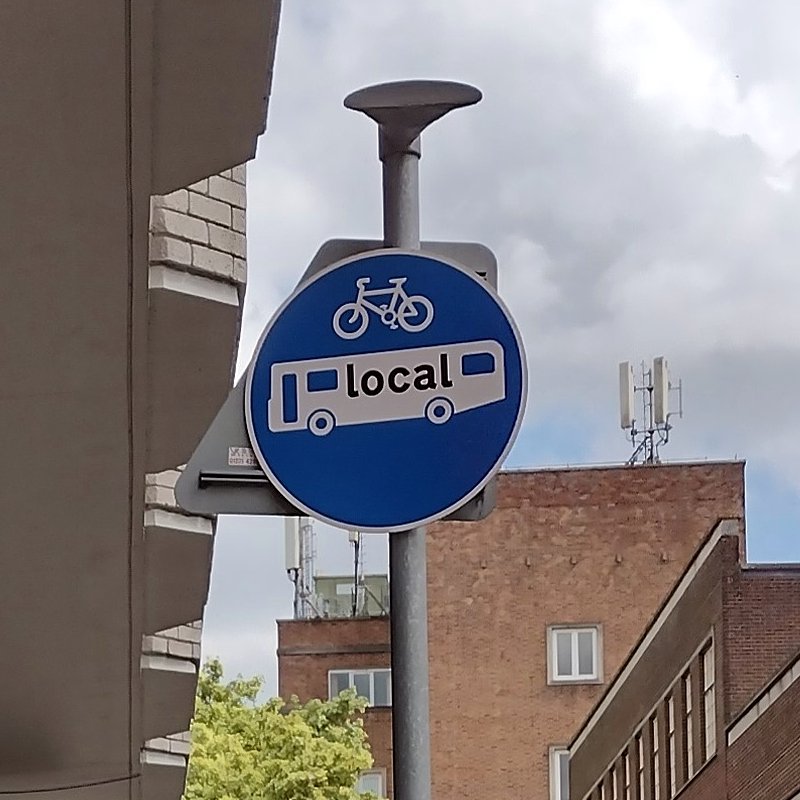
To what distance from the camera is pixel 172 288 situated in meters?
4.75

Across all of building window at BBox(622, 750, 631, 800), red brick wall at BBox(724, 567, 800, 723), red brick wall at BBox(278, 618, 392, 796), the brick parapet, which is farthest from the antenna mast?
the brick parapet

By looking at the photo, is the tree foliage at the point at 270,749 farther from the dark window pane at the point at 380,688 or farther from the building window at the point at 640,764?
the dark window pane at the point at 380,688

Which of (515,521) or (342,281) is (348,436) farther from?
(515,521)

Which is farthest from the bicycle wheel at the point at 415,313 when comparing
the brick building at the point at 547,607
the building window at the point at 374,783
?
the building window at the point at 374,783

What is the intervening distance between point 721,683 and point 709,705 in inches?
47.1

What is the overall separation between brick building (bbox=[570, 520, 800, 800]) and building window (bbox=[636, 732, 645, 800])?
5 centimetres

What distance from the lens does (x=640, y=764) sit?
36.3 metres

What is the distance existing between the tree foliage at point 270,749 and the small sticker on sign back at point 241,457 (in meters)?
26.0

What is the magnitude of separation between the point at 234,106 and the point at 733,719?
83.7 ft

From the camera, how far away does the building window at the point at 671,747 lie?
3284 cm

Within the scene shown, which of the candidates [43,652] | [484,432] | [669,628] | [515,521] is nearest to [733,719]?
[669,628]

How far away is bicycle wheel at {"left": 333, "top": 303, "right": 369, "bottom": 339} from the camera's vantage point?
4086mm

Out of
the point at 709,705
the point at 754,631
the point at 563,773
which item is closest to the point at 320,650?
the point at 563,773

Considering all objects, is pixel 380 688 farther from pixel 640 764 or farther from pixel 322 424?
pixel 322 424
